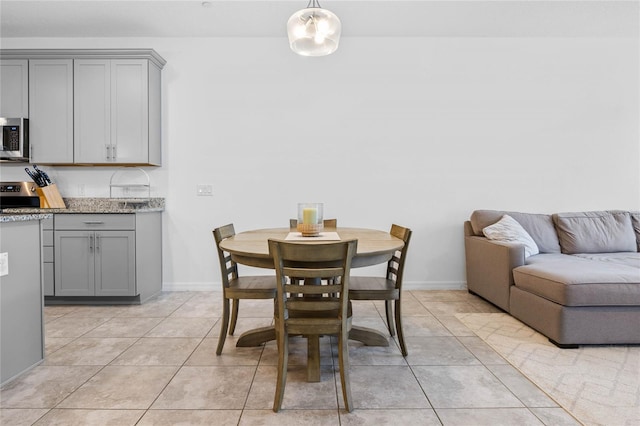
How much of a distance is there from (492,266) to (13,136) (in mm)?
4536

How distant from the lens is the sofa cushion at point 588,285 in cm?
226

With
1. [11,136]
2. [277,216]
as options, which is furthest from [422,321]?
[11,136]

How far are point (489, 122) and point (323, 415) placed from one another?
337 cm

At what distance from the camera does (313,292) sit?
1.64 metres

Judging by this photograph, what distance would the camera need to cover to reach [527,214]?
3508 millimetres

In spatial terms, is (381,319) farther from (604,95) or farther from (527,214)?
(604,95)

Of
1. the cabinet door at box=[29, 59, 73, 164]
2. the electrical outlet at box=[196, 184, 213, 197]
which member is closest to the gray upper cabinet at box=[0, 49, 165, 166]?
the cabinet door at box=[29, 59, 73, 164]

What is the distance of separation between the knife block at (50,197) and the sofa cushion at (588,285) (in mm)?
4265

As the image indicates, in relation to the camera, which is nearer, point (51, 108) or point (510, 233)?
point (510, 233)

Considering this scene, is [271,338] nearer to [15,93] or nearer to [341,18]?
[341,18]

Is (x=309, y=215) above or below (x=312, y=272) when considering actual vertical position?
above

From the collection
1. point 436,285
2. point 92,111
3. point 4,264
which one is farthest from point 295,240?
point 92,111

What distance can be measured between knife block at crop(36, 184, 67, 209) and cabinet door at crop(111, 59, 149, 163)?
701 millimetres

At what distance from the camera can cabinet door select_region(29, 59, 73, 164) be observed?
3.40 metres
